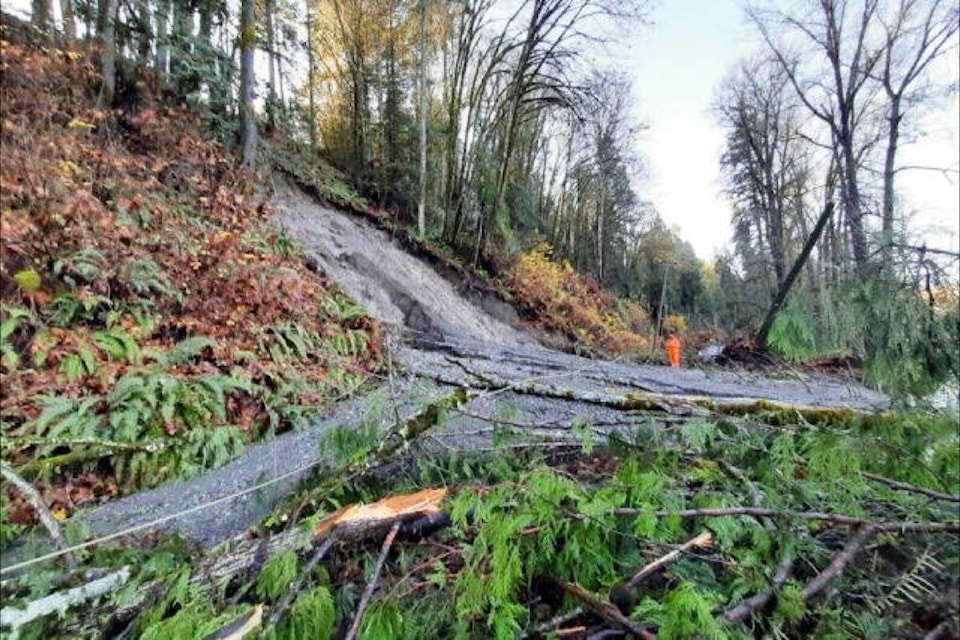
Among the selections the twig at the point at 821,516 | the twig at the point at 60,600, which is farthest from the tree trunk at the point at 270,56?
the twig at the point at 821,516

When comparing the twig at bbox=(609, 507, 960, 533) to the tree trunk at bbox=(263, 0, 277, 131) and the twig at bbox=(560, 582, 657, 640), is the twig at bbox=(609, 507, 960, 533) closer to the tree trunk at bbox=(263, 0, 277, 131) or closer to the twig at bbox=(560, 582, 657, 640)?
the twig at bbox=(560, 582, 657, 640)

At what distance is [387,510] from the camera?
225 centimetres

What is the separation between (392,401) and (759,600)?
7.67ft

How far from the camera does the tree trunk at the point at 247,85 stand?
8.61m

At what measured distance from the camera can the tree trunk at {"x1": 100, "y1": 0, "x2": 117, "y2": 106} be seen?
7.93 m

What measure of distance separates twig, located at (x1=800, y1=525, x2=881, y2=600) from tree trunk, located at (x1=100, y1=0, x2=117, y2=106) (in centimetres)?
1045

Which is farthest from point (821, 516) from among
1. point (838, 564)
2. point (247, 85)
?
point (247, 85)

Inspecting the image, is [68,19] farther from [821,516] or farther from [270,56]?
[821,516]

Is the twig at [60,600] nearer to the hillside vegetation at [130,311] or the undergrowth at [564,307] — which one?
the hillside vegetation at [130,311]

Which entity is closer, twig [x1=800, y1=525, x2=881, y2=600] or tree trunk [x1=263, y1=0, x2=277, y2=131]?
twig [x1=800, y1=525, x2=881, y2=600]

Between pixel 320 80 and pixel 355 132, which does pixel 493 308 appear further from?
pixel 320 80

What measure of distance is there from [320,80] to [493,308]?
13062 millimetres

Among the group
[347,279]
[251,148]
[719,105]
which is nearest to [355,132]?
[251,148]

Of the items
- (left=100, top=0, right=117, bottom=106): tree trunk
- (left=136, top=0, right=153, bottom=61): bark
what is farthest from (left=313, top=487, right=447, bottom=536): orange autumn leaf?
(left=136, top=0, right=153, bottom=61): bark
